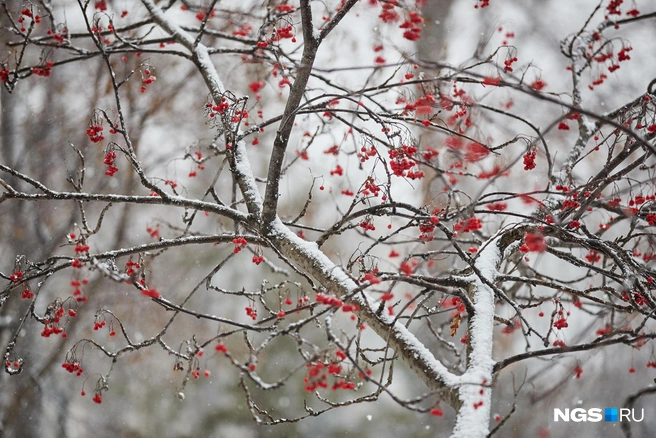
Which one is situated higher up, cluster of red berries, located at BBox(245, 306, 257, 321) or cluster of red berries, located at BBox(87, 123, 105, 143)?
cluster of red berries, located at BBox(87, 123, 105, 143)

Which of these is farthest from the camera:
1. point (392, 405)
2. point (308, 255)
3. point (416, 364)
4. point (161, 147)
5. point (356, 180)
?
point (392, 405)

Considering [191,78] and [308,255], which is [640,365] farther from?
[191,78]

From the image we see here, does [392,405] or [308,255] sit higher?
[392,405]

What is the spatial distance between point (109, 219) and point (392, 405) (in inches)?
160

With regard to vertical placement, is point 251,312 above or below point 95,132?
below

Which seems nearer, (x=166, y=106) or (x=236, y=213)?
(x=236, y=213)

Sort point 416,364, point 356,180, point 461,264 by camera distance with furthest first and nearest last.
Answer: point 356,180 → point 461,264 → point 416,364

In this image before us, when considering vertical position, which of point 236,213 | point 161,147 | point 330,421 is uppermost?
point 161,147

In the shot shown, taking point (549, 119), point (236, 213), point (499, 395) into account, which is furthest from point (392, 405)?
point (236, 213)

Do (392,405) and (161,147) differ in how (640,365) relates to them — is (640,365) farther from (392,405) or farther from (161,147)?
(161,147)

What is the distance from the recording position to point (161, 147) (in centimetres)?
575

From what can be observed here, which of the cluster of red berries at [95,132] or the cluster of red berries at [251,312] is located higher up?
the cluster of red berries at [95,132]

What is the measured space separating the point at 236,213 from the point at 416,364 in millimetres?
975

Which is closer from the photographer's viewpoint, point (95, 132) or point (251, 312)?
point (95, 132)
